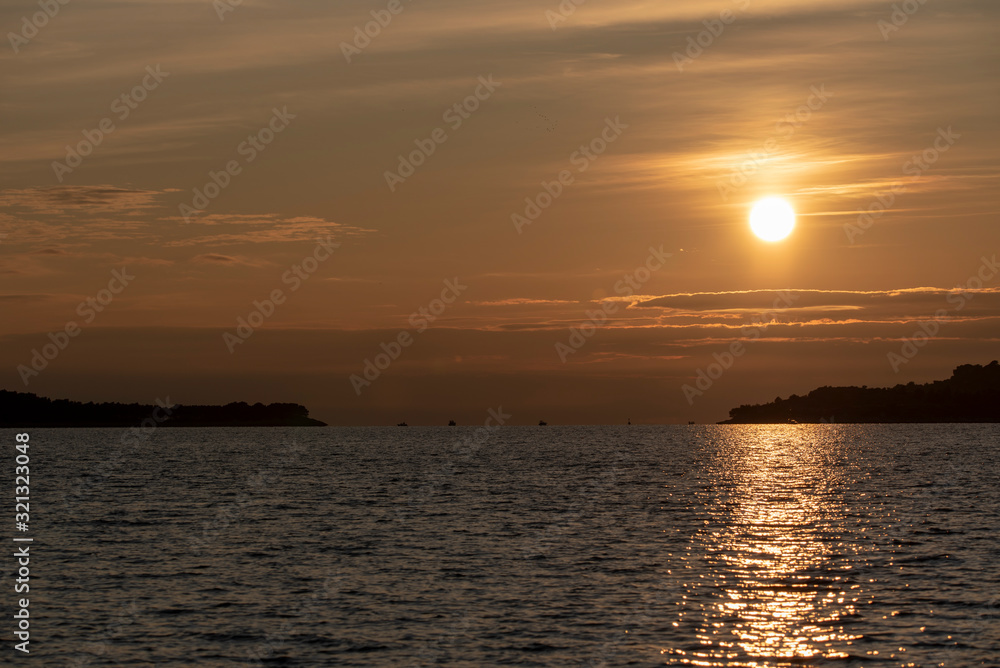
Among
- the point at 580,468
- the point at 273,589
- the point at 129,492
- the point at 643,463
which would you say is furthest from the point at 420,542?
the point at 643,463

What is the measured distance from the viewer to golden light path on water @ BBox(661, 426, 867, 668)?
37.2 metres

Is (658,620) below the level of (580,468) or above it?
below

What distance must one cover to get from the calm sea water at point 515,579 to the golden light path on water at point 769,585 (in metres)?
0.18

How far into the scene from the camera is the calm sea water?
123 ft

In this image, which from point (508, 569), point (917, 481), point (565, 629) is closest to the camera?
point (565, 629)

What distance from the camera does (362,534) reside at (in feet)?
225

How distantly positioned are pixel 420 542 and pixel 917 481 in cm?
7525

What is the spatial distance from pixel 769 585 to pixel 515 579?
12.1m

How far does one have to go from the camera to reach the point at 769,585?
160 feet

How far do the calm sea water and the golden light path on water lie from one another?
0.18 meters

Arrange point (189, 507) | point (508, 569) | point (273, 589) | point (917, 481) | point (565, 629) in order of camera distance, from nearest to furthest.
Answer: point (565, 629) → point (273, 589) → point (508, 569) → point (189, 507) → point (917, 481)

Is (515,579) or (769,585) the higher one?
(769,585)

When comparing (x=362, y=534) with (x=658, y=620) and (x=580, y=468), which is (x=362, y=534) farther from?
(x=580, y=468)

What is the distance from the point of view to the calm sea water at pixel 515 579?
37.6m
